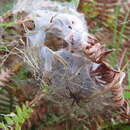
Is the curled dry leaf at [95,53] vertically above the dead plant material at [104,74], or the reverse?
the curled dry leaf at [95,53]

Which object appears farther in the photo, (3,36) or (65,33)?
(3,36)

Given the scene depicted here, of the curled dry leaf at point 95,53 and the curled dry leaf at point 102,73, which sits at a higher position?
the curled dry leaf at point 95,53

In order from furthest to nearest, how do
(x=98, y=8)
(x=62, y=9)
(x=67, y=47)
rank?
1. (x=98, y=8)
2. (x=62, y=9)
3. (x=67, y=47)

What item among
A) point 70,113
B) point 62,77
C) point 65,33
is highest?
point 65,33

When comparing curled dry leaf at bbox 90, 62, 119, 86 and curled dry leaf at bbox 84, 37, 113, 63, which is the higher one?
curled dry leaf at bbox 84, 37, 113, 63

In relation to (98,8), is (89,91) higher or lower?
lower

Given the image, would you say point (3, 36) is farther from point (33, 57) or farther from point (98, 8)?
point (98, 8)

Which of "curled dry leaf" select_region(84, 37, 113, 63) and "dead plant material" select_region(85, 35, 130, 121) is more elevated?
"curled dry leaf" select_region(84, 37, 113, 63)

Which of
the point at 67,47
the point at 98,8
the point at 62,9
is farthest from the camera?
the point at 98,8

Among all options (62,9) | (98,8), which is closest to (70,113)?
(62,9)

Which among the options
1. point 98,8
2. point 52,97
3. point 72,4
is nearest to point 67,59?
point 52,97
